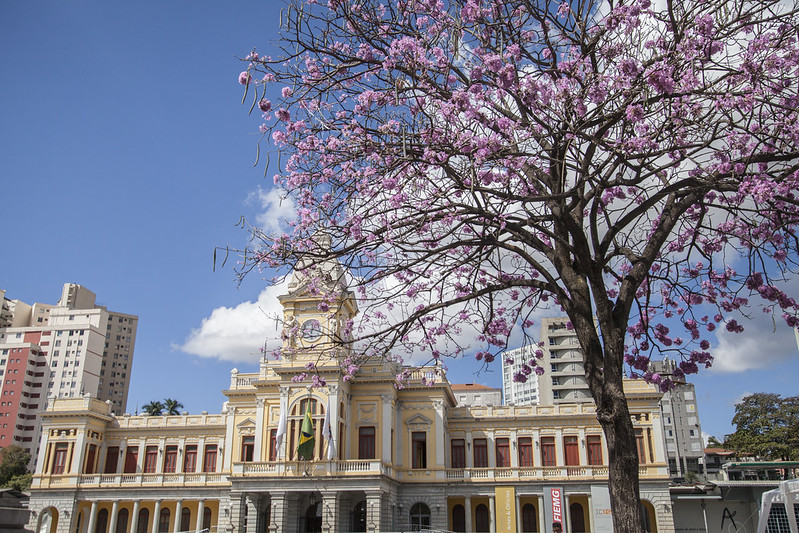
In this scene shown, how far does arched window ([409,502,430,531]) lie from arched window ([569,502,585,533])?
6959 millimetres

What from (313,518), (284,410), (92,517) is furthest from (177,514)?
(284,410)

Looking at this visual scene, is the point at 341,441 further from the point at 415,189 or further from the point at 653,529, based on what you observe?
the point at 415,189

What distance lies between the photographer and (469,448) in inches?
1339

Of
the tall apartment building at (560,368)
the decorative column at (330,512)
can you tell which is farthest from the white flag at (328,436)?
the tall apartment building at (560,368)

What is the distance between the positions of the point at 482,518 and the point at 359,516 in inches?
250

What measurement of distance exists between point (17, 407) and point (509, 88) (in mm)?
81736

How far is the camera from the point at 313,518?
3016 cm

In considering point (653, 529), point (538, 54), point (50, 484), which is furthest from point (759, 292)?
point (50, 484)

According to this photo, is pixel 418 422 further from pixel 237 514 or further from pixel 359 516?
pixel 237 514

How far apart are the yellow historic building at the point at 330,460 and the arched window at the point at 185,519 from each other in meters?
0.07

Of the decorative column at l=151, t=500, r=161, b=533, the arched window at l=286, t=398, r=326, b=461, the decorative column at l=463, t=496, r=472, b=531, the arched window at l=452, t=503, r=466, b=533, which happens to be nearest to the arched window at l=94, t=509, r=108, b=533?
the decorative column at l=151, t=500, r=161, b=533

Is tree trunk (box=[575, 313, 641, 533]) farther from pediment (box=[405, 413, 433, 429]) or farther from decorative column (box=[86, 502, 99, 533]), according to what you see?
decorative column (box=[86, 502, 99, 533])

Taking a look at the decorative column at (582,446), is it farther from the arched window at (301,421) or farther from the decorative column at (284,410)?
the decorative column at (284,410)

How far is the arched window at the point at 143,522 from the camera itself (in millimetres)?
34656
